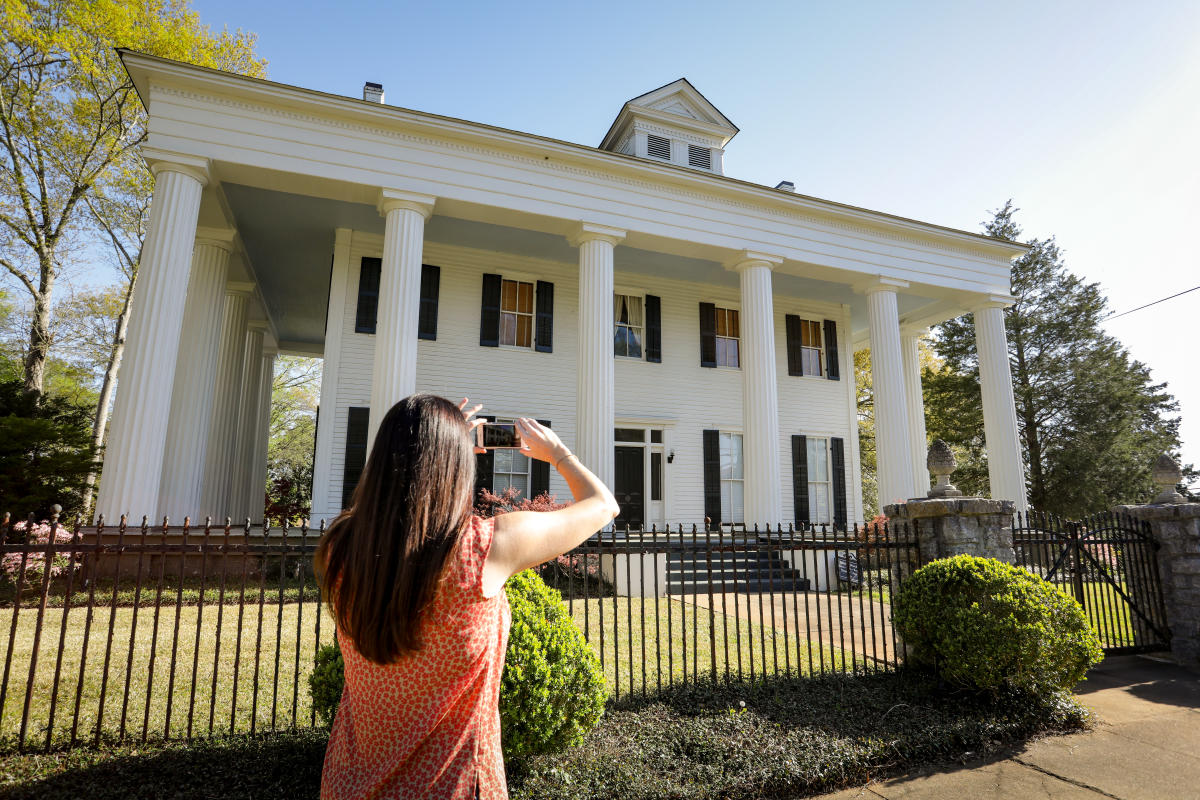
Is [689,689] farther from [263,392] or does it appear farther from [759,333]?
[263,392]

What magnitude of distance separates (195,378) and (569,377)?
26.1ft

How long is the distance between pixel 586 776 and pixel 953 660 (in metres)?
3.31

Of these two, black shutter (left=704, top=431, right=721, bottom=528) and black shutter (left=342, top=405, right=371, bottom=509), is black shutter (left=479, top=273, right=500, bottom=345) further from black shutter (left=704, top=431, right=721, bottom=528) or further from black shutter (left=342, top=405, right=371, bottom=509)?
black shutter (left=704, top=431, right=721, bottom=528)

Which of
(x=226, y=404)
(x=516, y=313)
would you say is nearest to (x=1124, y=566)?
(x=516, y=313)

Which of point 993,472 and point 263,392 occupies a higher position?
point 263,392

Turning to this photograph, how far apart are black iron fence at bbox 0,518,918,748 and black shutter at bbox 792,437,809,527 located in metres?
6.24

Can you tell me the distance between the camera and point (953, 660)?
5320 mm

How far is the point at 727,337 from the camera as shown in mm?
17609

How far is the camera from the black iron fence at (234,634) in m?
4.34

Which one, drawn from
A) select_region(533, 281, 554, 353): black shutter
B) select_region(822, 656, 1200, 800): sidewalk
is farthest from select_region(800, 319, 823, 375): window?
select_region(822, 656, 1200, 800): sidewalk

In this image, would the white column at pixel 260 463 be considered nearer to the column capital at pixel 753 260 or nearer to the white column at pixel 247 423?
the white column at pixel 247 423

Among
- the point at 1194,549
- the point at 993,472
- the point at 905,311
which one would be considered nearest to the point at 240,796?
the point at 1194,549

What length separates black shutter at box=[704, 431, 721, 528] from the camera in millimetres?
16062

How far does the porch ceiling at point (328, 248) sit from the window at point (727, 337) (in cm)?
83
